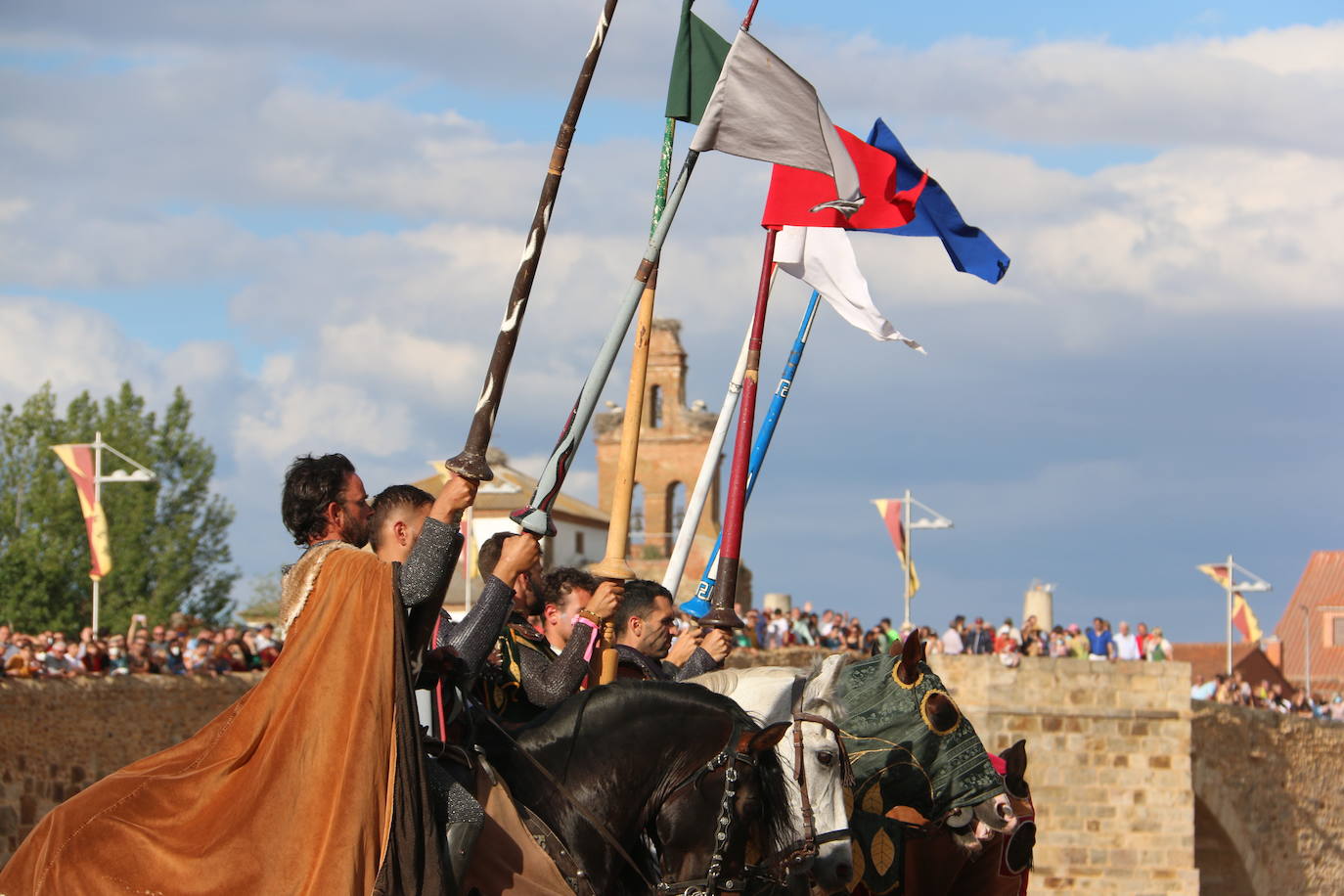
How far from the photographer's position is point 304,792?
15.2ft

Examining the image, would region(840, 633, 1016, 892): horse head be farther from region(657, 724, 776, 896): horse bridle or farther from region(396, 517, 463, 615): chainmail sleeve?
region(396, 517, 463, 615): chainmail sleeve

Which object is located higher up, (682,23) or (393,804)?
(682,23)

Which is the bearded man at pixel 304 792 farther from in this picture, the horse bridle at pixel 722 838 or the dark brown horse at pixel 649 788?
the horse bridle at pixel 722 838

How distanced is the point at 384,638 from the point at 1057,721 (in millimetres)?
21742

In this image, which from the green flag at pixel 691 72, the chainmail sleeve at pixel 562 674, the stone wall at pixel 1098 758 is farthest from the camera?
the stone wall at pixel 1098 758

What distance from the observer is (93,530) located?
23062mm

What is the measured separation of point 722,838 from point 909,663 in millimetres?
2227

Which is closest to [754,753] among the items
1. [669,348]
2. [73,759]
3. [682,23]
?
[682,23]

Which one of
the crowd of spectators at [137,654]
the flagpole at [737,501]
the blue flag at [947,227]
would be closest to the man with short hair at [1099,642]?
the crowd of spectators at [137,654]

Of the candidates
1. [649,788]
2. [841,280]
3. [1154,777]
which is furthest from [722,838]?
[1154,777]

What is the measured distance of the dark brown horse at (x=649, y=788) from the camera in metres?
5.12

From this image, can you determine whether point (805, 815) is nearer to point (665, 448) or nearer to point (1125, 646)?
point (1125, 646)

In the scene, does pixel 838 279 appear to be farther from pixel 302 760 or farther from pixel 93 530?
pixel 93 530

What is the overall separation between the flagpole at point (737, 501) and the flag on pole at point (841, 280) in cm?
138
